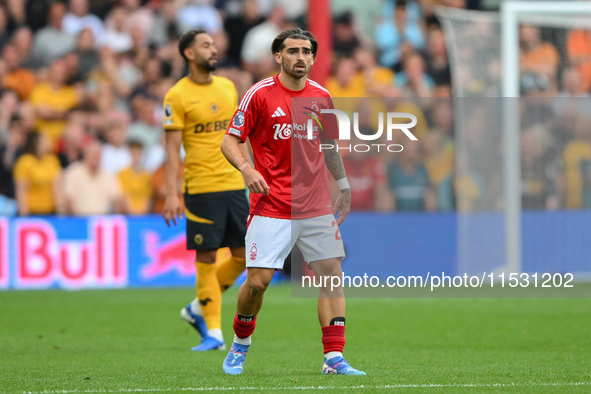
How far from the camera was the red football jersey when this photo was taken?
5.93 metres

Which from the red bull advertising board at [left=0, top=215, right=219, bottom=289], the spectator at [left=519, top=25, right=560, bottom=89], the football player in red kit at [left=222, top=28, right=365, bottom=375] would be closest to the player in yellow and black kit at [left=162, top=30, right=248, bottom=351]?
the football player in red kit at [left=222, top=28, right=365, bottom=375]

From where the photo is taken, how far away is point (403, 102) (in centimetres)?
1606

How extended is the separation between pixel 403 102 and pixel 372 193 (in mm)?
2132

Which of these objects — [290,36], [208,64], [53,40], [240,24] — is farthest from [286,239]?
[240,24]

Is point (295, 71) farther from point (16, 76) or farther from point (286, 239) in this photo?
point (16, 76)

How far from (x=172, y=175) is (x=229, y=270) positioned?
0.99 m

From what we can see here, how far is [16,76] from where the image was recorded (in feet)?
51.4

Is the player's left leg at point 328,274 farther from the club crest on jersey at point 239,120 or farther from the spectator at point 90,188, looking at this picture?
the spectator at point 90,188

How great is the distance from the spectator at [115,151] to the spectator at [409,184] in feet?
14.0

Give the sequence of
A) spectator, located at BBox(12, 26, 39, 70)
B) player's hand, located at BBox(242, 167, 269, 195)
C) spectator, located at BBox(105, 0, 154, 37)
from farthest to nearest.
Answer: spectator, located at BBox(105, 0, 154, 37) < spectator, located at BBox(12, 26, 39, 70) < player's hand, located at BBox(242, 167, 269, 195)

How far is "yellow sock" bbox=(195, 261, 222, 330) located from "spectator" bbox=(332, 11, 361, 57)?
1006 centimetres

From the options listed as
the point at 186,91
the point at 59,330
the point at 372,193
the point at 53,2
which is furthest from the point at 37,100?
the point at 186,91

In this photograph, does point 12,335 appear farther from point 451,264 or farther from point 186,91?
point 451,264

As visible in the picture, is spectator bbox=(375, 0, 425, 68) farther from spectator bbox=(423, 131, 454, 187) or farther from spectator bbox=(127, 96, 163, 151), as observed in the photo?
spectator bbox=(127, 96, 163, 151)
